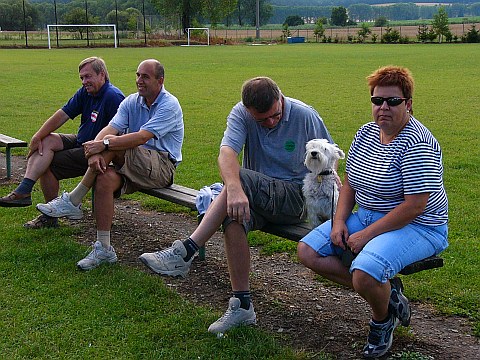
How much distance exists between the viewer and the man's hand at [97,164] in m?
5.70

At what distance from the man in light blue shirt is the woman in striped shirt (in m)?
1.93

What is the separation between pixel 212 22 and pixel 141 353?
93614mm

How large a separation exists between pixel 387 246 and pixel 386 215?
0.72 feet

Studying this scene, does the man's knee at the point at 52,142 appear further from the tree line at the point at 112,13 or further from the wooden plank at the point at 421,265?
the tree line at the point at 112,13

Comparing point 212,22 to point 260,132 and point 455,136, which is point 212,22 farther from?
point 260,132

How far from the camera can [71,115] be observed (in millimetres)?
7039

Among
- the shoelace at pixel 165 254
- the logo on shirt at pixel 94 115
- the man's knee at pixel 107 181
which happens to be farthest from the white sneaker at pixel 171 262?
the logo on shirt at pixel 94 115

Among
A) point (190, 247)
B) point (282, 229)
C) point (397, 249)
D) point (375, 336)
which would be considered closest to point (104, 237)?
point (190, 247)

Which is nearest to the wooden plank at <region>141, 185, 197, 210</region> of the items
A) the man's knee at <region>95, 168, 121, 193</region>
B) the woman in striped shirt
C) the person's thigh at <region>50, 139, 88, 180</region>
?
the man's knee at <region>95, 168, 121, 193</region>

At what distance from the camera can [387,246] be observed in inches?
156

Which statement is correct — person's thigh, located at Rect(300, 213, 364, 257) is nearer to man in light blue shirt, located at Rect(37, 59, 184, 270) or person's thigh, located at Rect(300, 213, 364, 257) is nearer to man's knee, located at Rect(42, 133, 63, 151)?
man in light blue shirt, located at Rect(37, 59, 184, 270)

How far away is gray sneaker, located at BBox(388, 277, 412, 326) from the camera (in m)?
4.17

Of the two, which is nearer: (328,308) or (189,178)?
(328,308)

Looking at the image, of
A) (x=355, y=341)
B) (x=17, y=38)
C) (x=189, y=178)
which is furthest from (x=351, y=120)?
(x=17, y=38)
